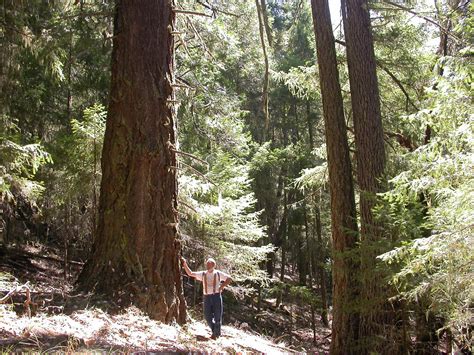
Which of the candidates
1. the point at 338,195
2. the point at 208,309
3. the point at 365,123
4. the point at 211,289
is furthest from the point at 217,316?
the point at 365,123

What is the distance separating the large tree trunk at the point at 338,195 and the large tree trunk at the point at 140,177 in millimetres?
3508

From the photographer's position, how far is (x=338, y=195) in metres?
9.52

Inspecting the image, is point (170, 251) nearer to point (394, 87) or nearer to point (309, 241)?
point (394, 87)

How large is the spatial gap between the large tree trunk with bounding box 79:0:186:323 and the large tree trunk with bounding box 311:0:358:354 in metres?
3.51

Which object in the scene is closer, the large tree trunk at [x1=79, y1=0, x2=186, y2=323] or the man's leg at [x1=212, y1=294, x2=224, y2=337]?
the large tree trunk at [x1=79, y1=0, x2=186, y2=323]

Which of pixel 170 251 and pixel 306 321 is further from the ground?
pixel 170 251

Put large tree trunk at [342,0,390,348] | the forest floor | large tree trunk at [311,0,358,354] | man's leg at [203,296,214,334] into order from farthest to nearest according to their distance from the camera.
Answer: large tree trunk at [311,0,358,354]
large tree trunk at [342,0,390,348]
man's leg at [203,296,214,334]
the forest floor

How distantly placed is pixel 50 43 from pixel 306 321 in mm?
18651

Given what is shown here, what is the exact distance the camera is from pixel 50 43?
7980mm

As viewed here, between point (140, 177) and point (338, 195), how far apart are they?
4525 millimetres

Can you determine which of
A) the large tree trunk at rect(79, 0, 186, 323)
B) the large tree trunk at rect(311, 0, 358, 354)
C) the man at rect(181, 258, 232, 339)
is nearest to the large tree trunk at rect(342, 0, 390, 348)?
the large tree trunk at rect(311, 0, 358, 354)

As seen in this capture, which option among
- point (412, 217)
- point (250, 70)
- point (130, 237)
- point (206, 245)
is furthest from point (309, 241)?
point (130, 237)

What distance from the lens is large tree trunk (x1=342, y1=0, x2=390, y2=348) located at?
8398 millimetres

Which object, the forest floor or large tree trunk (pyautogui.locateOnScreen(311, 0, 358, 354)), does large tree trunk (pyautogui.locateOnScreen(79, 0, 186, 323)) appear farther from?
large tree trunk (pyautogui.locateOnScreen(311, 0, 358, 354))
